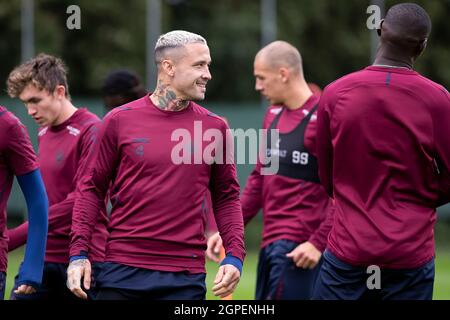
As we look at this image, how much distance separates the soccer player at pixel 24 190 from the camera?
5.44m

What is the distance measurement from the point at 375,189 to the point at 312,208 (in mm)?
2652

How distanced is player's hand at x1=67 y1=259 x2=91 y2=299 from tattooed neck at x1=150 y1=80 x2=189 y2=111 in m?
0.94

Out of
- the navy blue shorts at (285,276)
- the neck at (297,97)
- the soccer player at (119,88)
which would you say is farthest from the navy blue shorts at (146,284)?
the neck at (297,97)

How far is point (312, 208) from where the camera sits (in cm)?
782

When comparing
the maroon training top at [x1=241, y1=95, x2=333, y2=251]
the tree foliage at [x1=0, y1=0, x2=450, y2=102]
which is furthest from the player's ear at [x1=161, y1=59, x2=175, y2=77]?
the tree foliage at [x1=0, y1=0, x2=450, y2=102]

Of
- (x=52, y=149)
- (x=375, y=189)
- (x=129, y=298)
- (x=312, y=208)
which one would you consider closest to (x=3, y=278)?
(x=129, y=298)

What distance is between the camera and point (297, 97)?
816 centimetres

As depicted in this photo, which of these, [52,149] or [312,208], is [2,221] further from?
[312,208]

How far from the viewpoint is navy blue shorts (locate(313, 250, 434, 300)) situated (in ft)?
17.0

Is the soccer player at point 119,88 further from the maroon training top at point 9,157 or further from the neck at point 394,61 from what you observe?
the neck at point 394,61

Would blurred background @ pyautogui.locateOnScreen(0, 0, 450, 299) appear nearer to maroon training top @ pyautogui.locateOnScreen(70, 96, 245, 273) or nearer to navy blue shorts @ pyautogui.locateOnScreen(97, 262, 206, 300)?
maroon training top @ pyautogui.locateOnScreen(70, 96, 245, 273)

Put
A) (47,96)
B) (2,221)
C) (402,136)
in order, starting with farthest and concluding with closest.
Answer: (47,96), (2,221), (402,136)

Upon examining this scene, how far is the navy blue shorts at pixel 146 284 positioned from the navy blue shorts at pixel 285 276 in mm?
2432

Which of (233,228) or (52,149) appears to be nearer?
(233,228)
